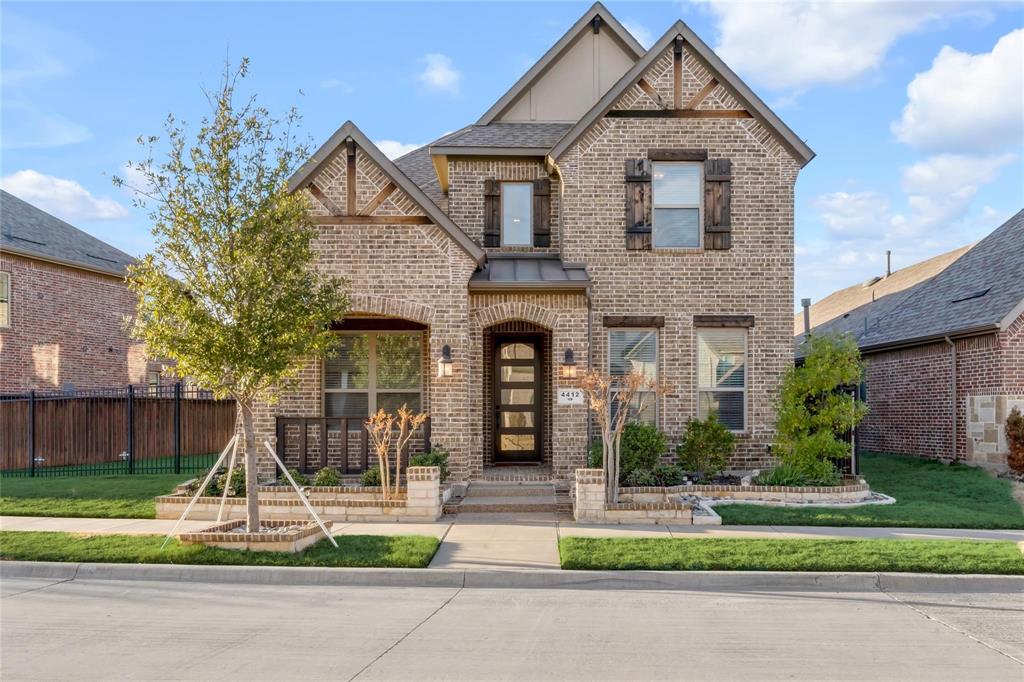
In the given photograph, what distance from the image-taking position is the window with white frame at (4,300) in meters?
22.3

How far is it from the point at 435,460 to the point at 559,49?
410 inches

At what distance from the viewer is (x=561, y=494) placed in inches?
547

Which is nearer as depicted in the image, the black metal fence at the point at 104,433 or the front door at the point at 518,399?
the front door at the point at 518,399

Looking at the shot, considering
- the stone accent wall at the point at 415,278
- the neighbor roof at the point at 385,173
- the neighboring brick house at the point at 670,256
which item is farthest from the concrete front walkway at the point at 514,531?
the neighbor roof at the point at 385,173

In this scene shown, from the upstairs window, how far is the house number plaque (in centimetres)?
368

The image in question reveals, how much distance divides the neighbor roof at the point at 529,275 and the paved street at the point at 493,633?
22.2 feet

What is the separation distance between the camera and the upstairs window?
16750mm


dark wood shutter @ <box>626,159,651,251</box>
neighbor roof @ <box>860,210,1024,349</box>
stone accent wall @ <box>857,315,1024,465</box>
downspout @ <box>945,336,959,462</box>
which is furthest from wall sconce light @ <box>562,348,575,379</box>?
→ downspout @ <box>945,336,959,462</box>

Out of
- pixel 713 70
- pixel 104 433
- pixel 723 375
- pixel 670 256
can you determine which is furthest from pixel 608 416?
pixel 104 433

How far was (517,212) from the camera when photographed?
661 inches

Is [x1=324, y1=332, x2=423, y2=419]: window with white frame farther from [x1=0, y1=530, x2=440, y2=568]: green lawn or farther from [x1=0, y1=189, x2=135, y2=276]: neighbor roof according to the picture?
[x1=0, y1=189, x2=135, y2=276]: neighbor roof

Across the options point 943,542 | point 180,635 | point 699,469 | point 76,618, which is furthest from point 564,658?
point 699,469

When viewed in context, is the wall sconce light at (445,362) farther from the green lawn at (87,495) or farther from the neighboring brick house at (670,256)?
the green lawn at (87,495)

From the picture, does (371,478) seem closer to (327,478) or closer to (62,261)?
(327,478)
